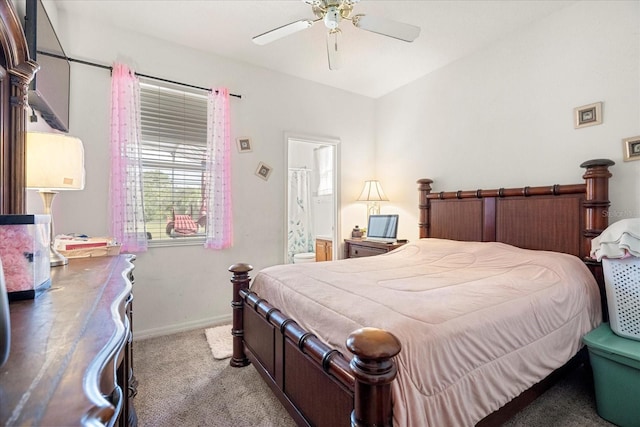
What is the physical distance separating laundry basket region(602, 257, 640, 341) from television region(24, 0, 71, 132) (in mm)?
3389

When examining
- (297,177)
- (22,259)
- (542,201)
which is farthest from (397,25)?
(297,177)

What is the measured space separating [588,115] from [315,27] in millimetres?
2287

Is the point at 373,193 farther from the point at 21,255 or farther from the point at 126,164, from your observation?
the point at 21,255

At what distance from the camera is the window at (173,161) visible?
9.39 feet

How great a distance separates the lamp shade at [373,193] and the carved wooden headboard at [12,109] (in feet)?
10.8

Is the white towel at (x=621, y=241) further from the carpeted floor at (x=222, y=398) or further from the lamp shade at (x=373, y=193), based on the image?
the lamp shade at (x=373, y=193)

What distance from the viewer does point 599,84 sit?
7.46ft

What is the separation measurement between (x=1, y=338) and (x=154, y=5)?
8.99 ft

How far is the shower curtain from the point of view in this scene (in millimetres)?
5344

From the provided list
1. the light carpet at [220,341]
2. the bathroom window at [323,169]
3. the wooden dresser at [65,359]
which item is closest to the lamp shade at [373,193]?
the bathroom window at [323,169]

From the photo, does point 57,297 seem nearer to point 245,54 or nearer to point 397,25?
point 397,25

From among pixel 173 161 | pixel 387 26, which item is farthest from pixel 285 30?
pixel 173 161

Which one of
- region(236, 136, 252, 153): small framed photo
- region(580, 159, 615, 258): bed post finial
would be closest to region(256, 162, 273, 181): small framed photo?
region(236, 136, 252, 153): small framed photo

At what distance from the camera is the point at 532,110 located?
265 cm
